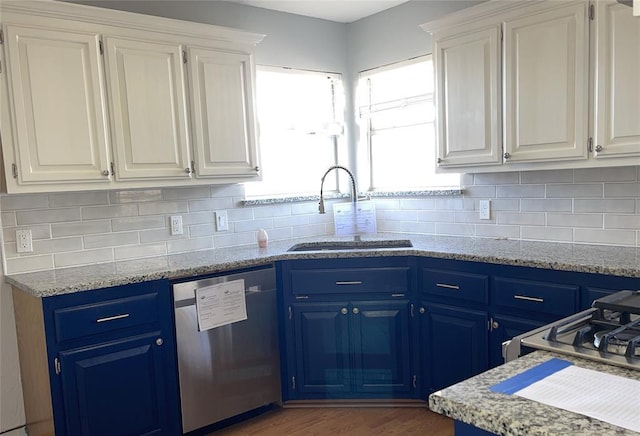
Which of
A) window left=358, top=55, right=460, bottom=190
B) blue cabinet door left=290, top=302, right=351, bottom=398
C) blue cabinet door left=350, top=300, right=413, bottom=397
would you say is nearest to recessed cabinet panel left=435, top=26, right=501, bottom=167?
window left=358, top=55, right=460, bottom=190

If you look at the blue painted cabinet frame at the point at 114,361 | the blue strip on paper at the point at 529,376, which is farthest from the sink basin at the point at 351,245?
the blue strip on paper at the point at 529,376

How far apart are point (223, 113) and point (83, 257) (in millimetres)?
1108

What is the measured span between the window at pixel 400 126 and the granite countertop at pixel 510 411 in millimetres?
2431

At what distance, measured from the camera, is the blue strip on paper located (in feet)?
3.37

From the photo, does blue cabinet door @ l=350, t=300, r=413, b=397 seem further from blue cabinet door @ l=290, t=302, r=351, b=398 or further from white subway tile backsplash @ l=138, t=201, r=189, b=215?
white subway tile backsplash @ l=138, t=201, r=189, b=215

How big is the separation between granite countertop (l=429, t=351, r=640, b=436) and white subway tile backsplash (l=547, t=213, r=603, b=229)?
6.12ft

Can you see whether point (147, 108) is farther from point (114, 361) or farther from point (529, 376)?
point (529, 376)

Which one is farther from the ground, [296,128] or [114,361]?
[296,128]

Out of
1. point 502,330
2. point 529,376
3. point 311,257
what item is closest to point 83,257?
point 311,257

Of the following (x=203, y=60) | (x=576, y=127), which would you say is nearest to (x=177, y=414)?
(x=203, y=60)

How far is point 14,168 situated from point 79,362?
918mm

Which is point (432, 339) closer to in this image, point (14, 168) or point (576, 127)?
point (576, 127)

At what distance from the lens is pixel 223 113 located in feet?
9.81

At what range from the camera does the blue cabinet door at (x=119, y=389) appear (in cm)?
227
